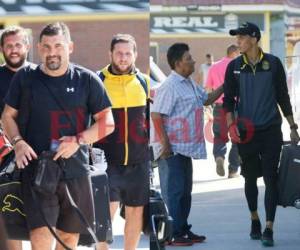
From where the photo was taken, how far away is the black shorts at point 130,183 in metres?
5.06

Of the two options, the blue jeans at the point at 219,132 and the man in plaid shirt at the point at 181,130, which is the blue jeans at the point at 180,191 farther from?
the blue jeans at the point at 219,132

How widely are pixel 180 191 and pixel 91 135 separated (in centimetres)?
125

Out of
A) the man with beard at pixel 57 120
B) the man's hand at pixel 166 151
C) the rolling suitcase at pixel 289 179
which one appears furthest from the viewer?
the rolling suitcase at pixel 289 179

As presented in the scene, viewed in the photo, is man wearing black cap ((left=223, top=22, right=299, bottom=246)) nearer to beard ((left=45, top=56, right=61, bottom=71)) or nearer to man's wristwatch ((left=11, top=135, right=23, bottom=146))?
beard ((left=45, top=56, right=61, bottom=71))

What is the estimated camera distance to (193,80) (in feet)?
17.9

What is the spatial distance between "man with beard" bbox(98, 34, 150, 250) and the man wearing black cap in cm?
66

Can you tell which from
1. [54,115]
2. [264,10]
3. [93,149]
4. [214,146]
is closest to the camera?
[54,115]

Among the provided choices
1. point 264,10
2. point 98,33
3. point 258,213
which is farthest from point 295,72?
point 98,33

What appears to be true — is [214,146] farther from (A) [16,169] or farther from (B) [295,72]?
(A) [16,169]

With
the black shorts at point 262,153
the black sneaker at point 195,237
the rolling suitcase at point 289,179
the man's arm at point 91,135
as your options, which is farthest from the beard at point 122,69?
the rolling suitcase at point 289,179

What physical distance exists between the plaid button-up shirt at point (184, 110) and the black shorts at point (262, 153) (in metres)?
0.30

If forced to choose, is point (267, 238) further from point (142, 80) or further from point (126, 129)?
point (142, 80)

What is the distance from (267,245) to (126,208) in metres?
0.92

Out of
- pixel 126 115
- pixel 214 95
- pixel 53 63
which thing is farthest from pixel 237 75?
pixel 53 63
